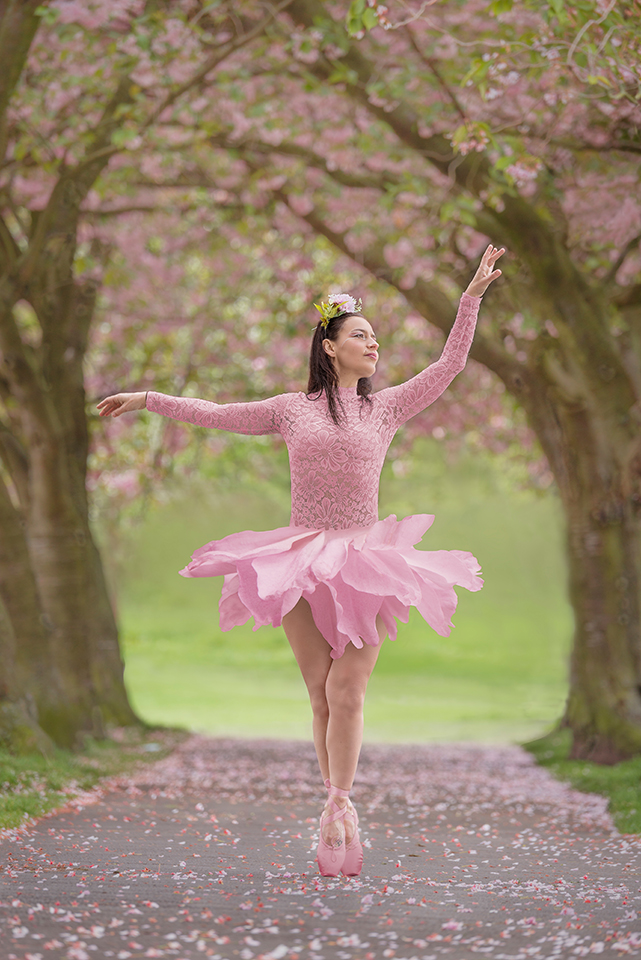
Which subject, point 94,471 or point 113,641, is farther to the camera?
point 94,471

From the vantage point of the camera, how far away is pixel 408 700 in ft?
75.0

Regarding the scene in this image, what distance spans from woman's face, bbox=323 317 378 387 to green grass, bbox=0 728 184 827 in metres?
2.81

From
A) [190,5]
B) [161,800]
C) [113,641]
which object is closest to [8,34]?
[190,5]

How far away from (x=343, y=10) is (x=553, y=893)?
7856 millimetres

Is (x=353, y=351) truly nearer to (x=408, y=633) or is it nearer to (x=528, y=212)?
(x=528, y=212)

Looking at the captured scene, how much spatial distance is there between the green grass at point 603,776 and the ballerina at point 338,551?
7.27ft

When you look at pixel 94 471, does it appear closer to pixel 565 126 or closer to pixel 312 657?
pixel 565 126

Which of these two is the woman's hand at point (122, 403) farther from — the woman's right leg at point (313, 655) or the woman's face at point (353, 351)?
the woman's right leg at point (313, 655)

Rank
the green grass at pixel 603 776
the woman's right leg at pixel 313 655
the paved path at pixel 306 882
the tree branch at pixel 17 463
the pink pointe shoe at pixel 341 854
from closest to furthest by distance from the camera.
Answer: the paved path at pixel 306 882
the pink pointe shoe at pixel 341 854
the woman's right leg at pixel 313 655
the green grass at pixel 603 776
the tree branch at pixel 17 463

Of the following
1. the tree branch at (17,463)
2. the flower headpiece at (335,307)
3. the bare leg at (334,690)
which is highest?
the flower headpiece at (335,307)

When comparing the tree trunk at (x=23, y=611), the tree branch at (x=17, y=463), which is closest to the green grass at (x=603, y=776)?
the tree trunk at (x=23, y=611)

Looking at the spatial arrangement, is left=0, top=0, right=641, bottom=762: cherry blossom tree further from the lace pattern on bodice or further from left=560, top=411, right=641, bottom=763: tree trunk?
the lace pattern on bodice

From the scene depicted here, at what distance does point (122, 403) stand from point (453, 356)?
158 centimetres

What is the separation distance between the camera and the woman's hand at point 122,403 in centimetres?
477
